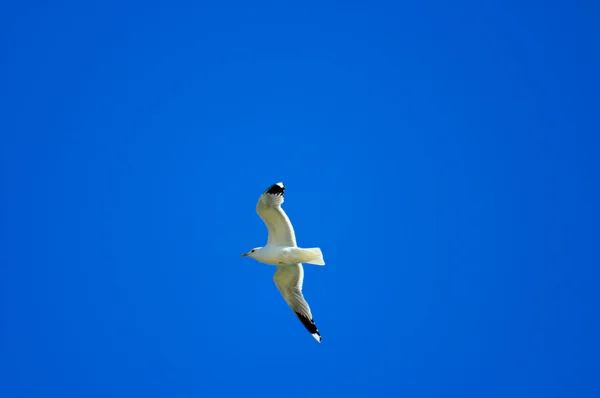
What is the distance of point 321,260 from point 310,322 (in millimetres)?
→ 1636

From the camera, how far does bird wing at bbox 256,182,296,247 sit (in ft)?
39.5

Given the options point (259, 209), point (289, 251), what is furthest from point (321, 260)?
point (259, 209)

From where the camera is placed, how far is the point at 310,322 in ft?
43.1

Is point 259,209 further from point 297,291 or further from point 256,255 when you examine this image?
point 297,291

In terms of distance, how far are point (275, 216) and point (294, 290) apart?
1.69m

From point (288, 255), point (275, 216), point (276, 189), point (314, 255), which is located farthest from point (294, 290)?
point (276, 189)

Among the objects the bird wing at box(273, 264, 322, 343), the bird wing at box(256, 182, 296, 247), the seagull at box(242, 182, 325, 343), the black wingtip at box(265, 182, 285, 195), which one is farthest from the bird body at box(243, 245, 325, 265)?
the black wingtip at box(265, 182, 285, 195)

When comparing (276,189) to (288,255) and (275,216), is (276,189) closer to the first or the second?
(275,216)

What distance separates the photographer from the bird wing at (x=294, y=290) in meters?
13.0

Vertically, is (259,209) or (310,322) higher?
(259,209)

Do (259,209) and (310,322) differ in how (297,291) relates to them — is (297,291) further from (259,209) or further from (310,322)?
(259,209)

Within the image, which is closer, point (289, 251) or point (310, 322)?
point (289, 251)

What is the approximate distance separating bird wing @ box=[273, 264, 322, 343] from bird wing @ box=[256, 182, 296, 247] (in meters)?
0.71

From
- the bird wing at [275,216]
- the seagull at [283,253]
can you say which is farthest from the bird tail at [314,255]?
the bird wing at [275,216]
